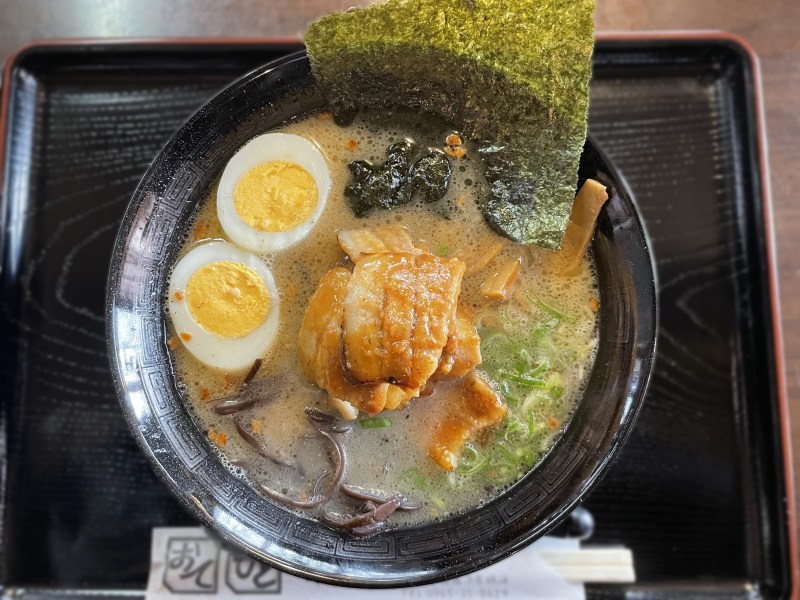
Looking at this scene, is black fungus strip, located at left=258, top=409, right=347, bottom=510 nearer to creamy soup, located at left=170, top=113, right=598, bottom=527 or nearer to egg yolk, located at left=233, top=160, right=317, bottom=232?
creamy soup, located at left=170, top=113, right=598, bottom=527

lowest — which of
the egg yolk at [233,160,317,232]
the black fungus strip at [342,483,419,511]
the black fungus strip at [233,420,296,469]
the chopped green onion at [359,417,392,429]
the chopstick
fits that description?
the chopstick

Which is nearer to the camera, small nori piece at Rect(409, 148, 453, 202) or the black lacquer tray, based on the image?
small nori piece at Rect(409, 148, 453, 202)

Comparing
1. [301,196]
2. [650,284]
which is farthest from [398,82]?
[650,284]

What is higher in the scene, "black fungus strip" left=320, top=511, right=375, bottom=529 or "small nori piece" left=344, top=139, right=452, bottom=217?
"small nori piece" left=344, top=139, right=452, bottom=217

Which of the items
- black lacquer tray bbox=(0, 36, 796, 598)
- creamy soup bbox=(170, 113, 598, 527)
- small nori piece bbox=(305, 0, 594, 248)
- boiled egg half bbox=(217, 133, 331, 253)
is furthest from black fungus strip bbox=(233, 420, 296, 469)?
small nori piece bbox=(305, 0, 594, 248)

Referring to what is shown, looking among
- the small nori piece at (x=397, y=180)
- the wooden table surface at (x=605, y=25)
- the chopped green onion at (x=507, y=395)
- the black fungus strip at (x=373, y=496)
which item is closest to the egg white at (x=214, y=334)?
the small nori piece at (x=397, y=180)

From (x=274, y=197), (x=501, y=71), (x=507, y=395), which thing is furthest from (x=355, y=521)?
(x=501, y=71)

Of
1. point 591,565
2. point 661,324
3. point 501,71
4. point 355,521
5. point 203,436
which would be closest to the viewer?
point 501,71

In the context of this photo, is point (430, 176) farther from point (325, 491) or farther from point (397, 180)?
point (325, 491)
